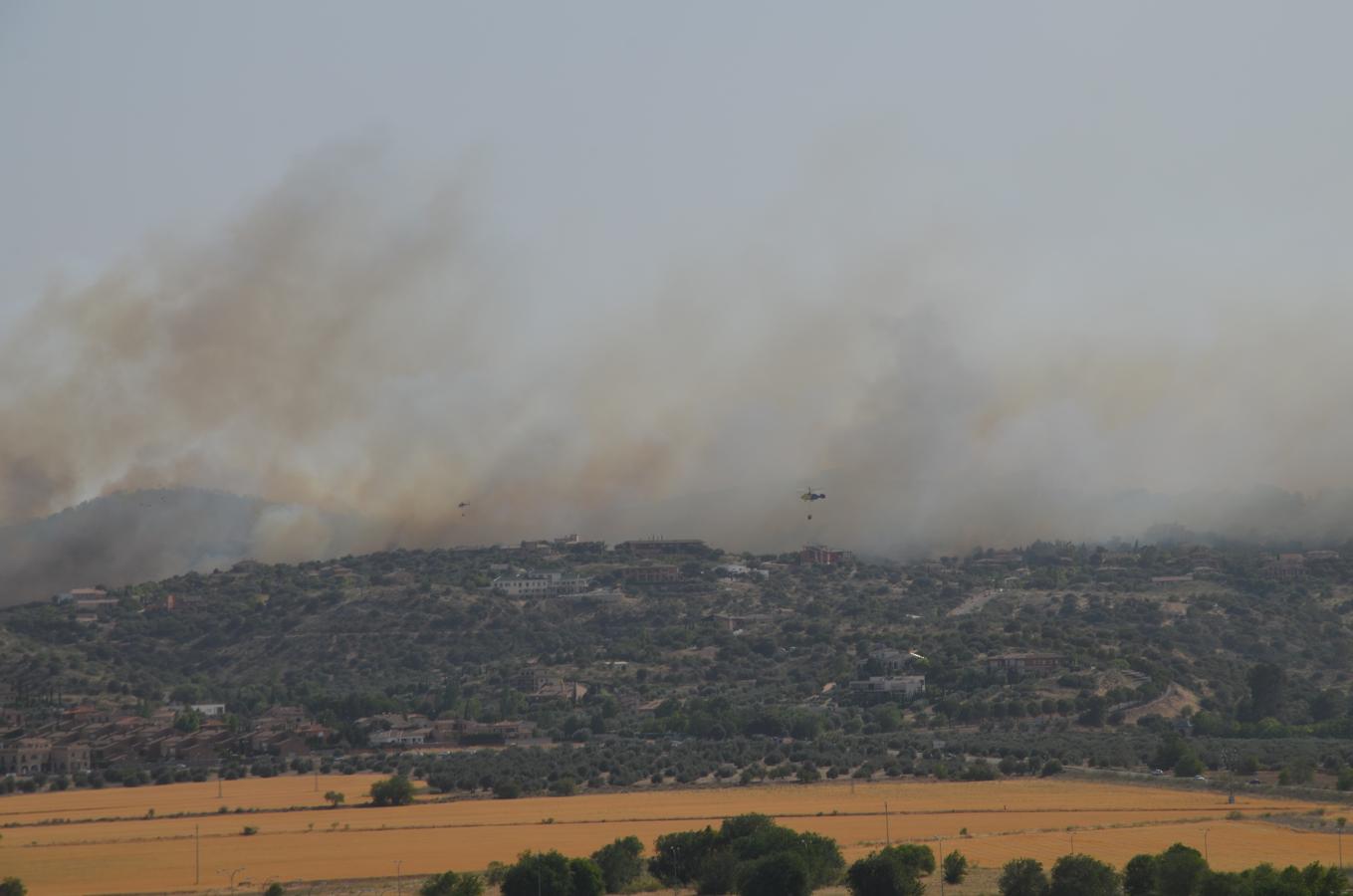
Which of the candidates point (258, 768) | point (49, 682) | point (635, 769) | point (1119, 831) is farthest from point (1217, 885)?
point (49, 682)

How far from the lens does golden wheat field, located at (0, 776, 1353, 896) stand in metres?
81.9

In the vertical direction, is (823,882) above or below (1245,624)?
below

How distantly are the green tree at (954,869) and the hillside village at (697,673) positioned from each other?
41.4 meters

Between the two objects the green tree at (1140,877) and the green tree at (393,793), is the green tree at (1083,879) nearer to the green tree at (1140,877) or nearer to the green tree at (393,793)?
the green tree at (1140,877)

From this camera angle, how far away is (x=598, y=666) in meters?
172

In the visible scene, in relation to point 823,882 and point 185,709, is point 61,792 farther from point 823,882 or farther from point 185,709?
point 823,882

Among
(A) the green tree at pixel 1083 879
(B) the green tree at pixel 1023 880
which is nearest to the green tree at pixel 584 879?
(B) the green tree at pixel 1023 880

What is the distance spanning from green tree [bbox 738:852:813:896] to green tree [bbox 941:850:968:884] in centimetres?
651

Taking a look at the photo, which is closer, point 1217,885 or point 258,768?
point 1217,885

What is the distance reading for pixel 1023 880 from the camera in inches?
2709

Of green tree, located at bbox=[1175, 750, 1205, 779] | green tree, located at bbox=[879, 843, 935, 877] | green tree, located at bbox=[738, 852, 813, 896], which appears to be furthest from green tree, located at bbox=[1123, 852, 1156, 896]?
green tree, located at bbox=[1175, 750, 1205, 779]

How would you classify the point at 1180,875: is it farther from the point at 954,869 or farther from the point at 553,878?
the point at 553,878

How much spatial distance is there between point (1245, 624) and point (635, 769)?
73346 millimetres

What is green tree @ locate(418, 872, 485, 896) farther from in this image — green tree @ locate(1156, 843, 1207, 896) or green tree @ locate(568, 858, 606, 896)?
green tree @ locate(1156, 843, 1207, 896)
